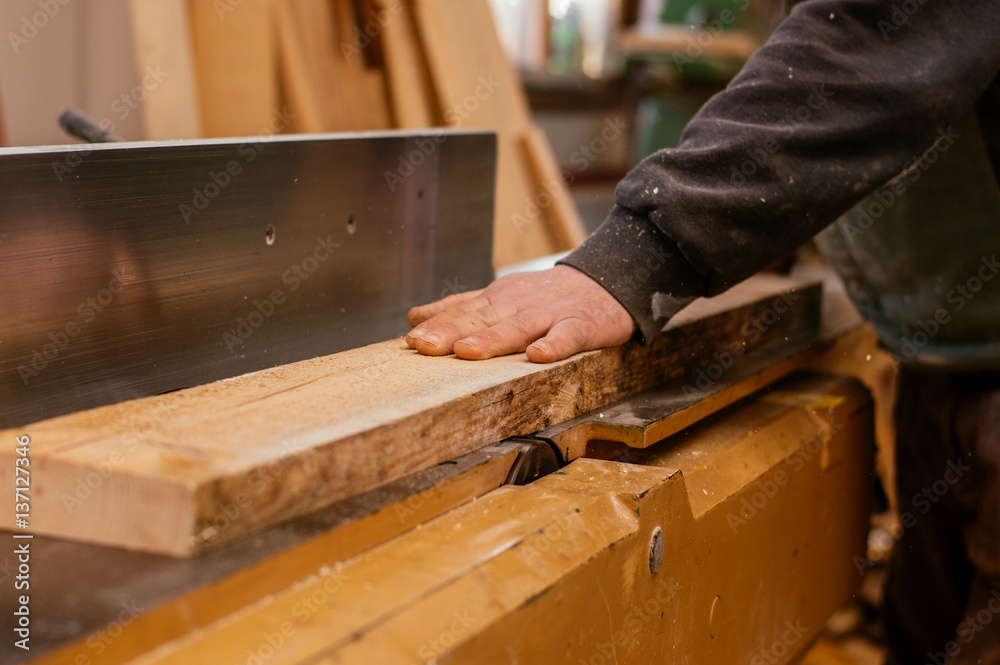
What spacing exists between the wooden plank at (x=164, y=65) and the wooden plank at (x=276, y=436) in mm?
785

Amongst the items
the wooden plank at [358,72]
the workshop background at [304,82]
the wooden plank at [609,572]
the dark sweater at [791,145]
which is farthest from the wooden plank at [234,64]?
the wooden plank at [609,572]

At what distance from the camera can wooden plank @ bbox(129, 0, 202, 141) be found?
144cm

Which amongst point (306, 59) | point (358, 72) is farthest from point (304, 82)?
point (358, 72)

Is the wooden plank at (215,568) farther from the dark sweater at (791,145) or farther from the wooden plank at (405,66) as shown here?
the wooden plank at (405,66)

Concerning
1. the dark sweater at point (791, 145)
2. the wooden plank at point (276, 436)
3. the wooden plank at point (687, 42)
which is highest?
the wooden plank at point (687, 42)

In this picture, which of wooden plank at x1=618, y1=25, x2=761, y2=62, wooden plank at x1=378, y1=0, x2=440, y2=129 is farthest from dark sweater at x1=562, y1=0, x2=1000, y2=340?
wooden plank at x1=618, y1=25, x2=761, y2=62

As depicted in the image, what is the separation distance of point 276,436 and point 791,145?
0.67 m

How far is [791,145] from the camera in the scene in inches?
37.4

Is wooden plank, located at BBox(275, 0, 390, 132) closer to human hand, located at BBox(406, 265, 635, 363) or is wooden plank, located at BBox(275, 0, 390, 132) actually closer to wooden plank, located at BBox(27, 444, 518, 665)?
human hand, located at BBox(406, 265, 635, 363)

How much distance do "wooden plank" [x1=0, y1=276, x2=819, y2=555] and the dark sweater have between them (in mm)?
148

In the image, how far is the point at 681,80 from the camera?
12.8 feet

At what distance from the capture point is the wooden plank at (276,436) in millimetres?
566

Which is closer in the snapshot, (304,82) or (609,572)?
(609,572)

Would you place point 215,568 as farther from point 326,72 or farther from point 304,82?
point 326,72
